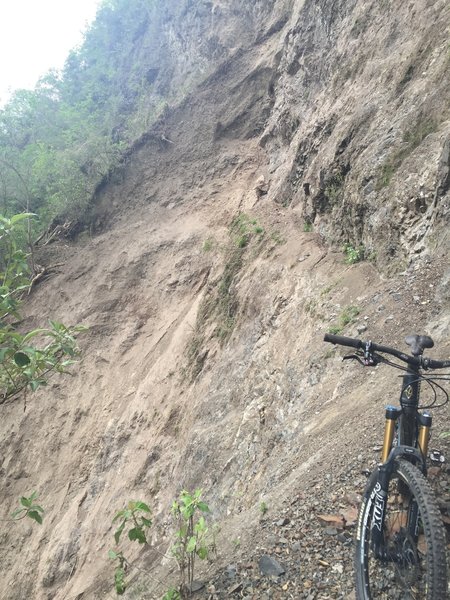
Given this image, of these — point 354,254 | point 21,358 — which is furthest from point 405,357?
point 354,254

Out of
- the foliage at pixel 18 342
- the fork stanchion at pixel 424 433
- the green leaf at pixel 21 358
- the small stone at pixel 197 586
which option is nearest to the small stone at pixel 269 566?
the small stone at pixel 197 586

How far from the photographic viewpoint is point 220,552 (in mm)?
3936

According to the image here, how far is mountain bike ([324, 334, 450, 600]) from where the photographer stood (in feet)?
7.63

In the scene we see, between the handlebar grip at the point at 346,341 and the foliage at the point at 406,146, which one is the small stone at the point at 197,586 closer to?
the handlebar grip at the point at 346,341

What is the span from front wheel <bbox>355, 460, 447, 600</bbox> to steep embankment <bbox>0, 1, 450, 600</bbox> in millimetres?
1413

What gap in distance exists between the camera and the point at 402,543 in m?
2.52

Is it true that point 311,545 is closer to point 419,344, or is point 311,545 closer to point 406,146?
point 419,344

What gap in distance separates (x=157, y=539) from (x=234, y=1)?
85.5 ft

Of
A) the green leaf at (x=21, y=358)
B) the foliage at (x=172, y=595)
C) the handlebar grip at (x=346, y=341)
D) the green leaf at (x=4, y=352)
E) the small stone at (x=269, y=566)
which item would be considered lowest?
the small stone at (x=269, y=566)

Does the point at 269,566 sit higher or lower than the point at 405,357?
lower

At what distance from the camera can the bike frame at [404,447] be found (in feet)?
8.58

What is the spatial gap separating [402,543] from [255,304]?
7276mm

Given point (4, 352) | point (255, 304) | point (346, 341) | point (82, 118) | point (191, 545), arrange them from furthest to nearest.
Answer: point (82, 118) < point (255, 304) < point (191, 545) < point (346, 341) < point (4, 352)

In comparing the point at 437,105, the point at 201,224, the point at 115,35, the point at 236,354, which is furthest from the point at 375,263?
the point at 115,35
